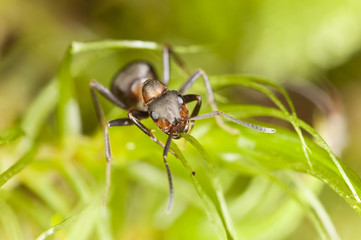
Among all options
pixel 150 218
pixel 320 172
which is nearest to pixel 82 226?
pixel 150 218

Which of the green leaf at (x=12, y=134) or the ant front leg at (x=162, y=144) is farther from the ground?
the green leaf at (x=12, y=134)

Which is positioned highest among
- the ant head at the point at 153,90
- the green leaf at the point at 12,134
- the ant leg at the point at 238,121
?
the green leaf at the point at 12,134

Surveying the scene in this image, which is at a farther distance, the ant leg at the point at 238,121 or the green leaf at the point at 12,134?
the green leaf at the point at 12,134

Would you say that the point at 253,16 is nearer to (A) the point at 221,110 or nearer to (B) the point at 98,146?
(A) the point at 221,110

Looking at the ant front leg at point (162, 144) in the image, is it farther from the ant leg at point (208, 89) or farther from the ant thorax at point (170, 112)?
the ant leg at point (208, 89)

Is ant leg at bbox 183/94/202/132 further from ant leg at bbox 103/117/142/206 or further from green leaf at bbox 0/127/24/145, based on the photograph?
green leaf at bbox 0/127/24/145

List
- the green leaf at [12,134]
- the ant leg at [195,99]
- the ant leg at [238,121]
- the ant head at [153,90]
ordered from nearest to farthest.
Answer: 1. the ant leg at [238,121]
2. the green leaf at [12,134]
3. the ant leg at [195,99]
4. the ant head at [153,90]

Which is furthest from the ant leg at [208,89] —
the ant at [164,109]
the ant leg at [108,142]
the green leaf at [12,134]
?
the green leaf at [12,134]
